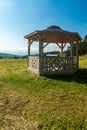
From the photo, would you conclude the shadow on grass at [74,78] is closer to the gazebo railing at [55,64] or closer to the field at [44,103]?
the field at [44,103]

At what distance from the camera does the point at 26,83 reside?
580 inches

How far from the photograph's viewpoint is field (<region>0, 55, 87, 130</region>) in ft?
28.9

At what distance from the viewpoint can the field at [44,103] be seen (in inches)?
347

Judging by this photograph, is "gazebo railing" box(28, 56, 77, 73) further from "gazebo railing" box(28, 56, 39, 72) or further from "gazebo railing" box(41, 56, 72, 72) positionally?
"gazebo railing" box(28, 56, 39, 72)

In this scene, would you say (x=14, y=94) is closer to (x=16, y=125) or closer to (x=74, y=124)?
(x=16, y=125)

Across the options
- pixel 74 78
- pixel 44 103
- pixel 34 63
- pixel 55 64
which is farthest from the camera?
pixel 34 63

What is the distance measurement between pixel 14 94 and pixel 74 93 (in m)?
3.78

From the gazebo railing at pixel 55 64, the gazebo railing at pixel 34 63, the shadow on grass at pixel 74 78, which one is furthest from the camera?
the gazebo railing at pixel 34 63

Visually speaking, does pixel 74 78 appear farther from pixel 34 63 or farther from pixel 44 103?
pixel 44 103

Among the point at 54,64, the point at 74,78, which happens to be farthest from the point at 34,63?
the point at 74,78

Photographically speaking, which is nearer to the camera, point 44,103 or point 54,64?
point 44,103

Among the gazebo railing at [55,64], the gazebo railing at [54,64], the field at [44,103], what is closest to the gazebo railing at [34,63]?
the gazebo railing at [55,64]

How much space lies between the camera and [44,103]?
1094 cm

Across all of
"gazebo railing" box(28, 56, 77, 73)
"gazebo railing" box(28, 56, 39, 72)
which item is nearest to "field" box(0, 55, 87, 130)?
"gazebo railing" box(28, 56, 77, 73)
